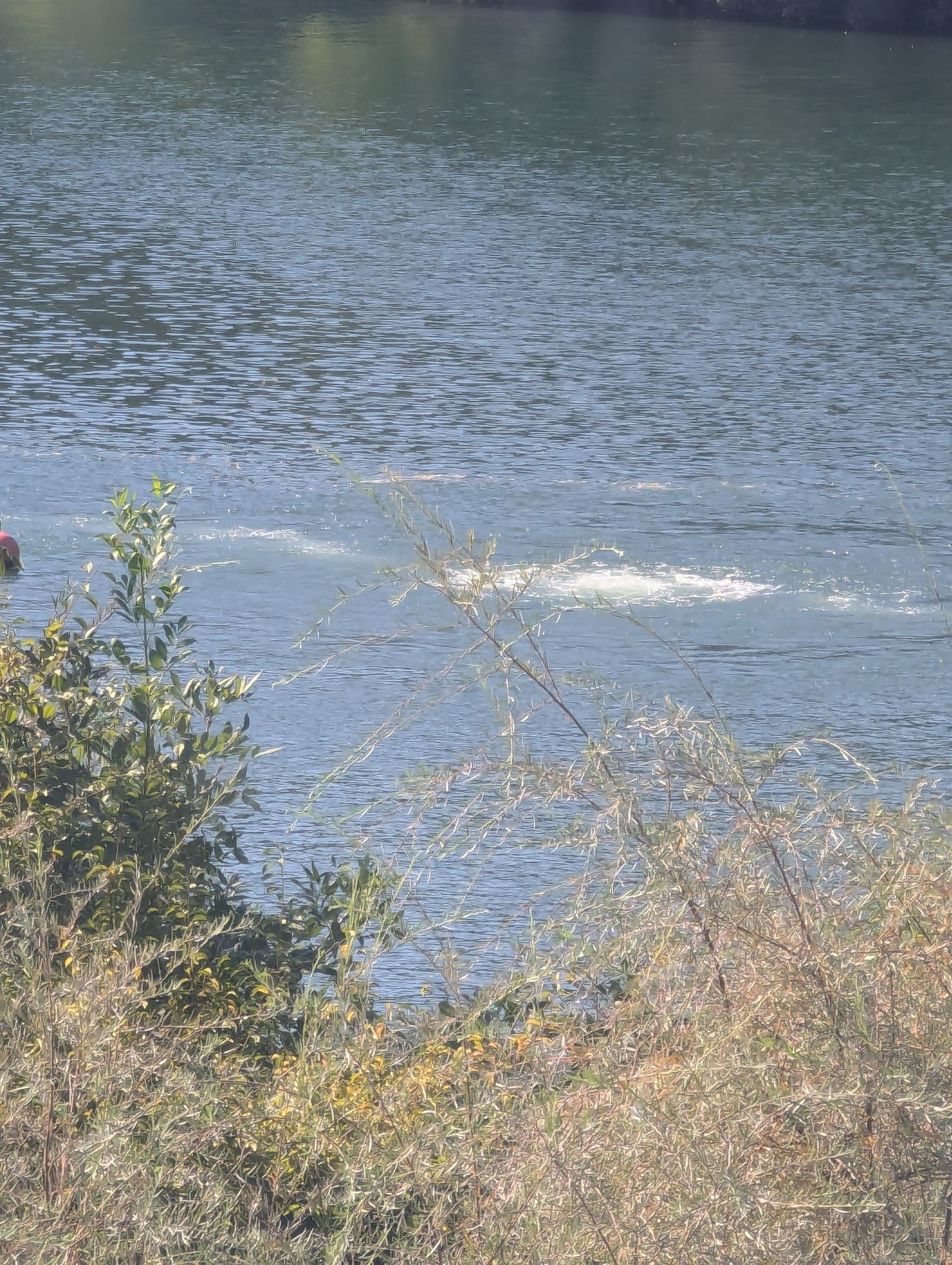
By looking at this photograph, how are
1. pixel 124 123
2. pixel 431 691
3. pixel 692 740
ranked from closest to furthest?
pixel 692 740 → pixel 431 691 → pixel 124 123

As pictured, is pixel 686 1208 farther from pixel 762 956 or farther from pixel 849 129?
pixel 849 129

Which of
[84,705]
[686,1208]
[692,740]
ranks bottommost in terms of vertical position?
[84,705]

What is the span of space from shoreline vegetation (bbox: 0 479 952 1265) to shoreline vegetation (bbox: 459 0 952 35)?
2356 centimetres

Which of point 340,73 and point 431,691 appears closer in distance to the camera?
point 431,691

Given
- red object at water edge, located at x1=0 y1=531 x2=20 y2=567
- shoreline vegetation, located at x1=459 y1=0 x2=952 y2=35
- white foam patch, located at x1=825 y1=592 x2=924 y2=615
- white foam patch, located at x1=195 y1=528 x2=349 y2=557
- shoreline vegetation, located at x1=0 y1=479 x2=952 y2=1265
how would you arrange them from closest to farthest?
shoreline vegetation, located at x1=0 y1=479 x2=952 y2=1265 < white foam patch, located at x1=825 y1=592 x2=924 y2=615 < red object at water edge, located at x1=0 y1=531 x2=20 y2=567 < white foam patch, located at x1=195 y1=528 x2=349 y2=557 < shoreline vegetation, located at x1=459 y1=0 x2=952 y2=35

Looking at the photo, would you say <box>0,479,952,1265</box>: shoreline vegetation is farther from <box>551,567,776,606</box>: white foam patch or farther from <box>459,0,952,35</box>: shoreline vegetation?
<box>459,0,952,35</box>: shoreline vegetation

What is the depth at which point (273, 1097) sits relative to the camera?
3.33 metres

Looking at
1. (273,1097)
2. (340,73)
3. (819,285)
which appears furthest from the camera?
(340,73)

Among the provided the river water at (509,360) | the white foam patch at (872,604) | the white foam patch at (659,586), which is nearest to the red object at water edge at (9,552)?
the river water at (509,360)

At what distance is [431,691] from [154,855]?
252 cm

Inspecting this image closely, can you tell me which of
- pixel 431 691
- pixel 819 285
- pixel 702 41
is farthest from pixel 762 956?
pixel 702 41

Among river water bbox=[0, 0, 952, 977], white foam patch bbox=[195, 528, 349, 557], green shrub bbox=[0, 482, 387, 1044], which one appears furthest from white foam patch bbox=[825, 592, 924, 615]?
green shrub bbox=[0, 482, 387, 1044]

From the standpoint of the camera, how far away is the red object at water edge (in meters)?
7.55

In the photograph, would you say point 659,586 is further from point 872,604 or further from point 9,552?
point 9,552
